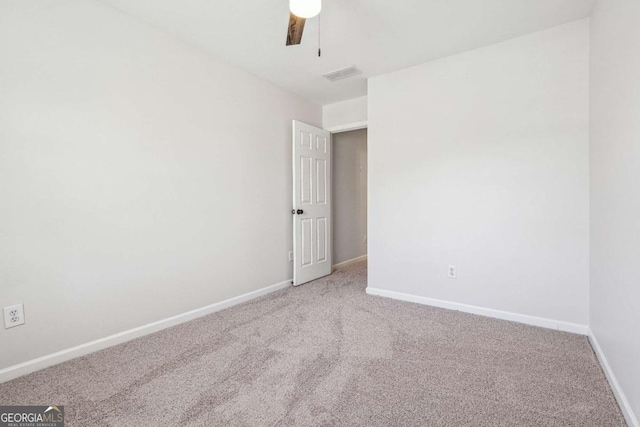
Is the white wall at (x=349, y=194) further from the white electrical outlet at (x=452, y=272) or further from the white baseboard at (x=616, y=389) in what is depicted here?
the white baseboard at (x=616, y=389)

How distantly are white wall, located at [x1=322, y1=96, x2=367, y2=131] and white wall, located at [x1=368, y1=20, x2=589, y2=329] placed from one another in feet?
1.94

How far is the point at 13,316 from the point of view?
1.71 metres

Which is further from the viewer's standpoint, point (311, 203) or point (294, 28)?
point (311, 203)

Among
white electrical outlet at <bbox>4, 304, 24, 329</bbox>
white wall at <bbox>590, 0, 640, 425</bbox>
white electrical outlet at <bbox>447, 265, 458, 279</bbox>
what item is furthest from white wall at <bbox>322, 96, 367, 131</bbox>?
white electrical outlet at <bbox>4, 304, 24, 329</bbox>

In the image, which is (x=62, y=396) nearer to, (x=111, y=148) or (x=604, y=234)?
(x=111, y=148)

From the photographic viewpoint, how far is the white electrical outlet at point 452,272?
281 centimetres

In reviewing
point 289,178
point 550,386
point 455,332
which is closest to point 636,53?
point 550,386

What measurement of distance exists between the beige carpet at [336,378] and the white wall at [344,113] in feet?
8.62

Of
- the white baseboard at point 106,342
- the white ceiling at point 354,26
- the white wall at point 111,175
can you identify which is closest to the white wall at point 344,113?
the white ceiling at point 354,26

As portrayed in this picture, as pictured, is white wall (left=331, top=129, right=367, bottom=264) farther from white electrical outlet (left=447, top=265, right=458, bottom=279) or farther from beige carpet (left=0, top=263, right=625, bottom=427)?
beige carpet (left=0, top=263, right=625, bottom=427)

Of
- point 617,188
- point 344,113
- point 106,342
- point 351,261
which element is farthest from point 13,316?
point 351,261

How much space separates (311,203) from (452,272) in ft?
6.17

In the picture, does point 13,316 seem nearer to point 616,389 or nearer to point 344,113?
point 616,389

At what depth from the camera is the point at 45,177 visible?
5.98 ft
